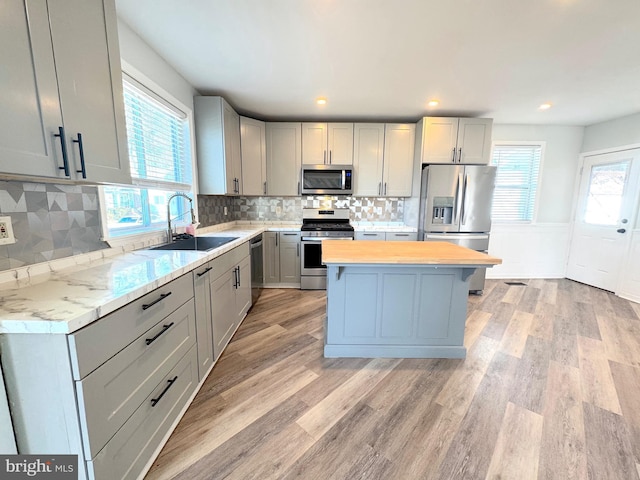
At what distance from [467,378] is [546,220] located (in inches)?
152

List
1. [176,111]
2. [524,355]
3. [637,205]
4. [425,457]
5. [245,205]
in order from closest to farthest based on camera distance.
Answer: [425,457], [524,355], [176,111], [637,205], [245,205]

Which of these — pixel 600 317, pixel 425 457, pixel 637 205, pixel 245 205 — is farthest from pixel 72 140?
pixel 637 205

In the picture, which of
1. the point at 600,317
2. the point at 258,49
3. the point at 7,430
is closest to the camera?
the point at 7,430

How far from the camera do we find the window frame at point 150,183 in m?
1.65

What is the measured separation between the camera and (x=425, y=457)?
1322 millimetres

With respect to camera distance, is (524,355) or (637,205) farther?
(637,205)

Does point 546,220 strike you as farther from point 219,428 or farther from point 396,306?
point 219,428

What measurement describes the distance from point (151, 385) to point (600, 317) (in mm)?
4450

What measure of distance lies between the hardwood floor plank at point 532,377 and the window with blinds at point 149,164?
9.96 ft

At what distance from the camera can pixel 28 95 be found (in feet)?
3.05

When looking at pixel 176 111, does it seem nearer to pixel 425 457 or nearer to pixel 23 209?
pixel 23 209

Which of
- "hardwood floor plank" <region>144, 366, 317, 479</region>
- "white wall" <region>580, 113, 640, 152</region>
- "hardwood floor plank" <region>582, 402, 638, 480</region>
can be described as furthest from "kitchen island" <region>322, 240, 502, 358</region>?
"white wall" <region>580, 113, 640, 152</region>

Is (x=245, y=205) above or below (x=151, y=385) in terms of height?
above

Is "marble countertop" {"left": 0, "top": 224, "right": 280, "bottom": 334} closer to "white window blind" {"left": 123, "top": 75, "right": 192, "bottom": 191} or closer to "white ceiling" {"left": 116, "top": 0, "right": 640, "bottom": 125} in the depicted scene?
"white window blind" {"left": 123, "top": 75, "right": 192, "bottom": 191}
